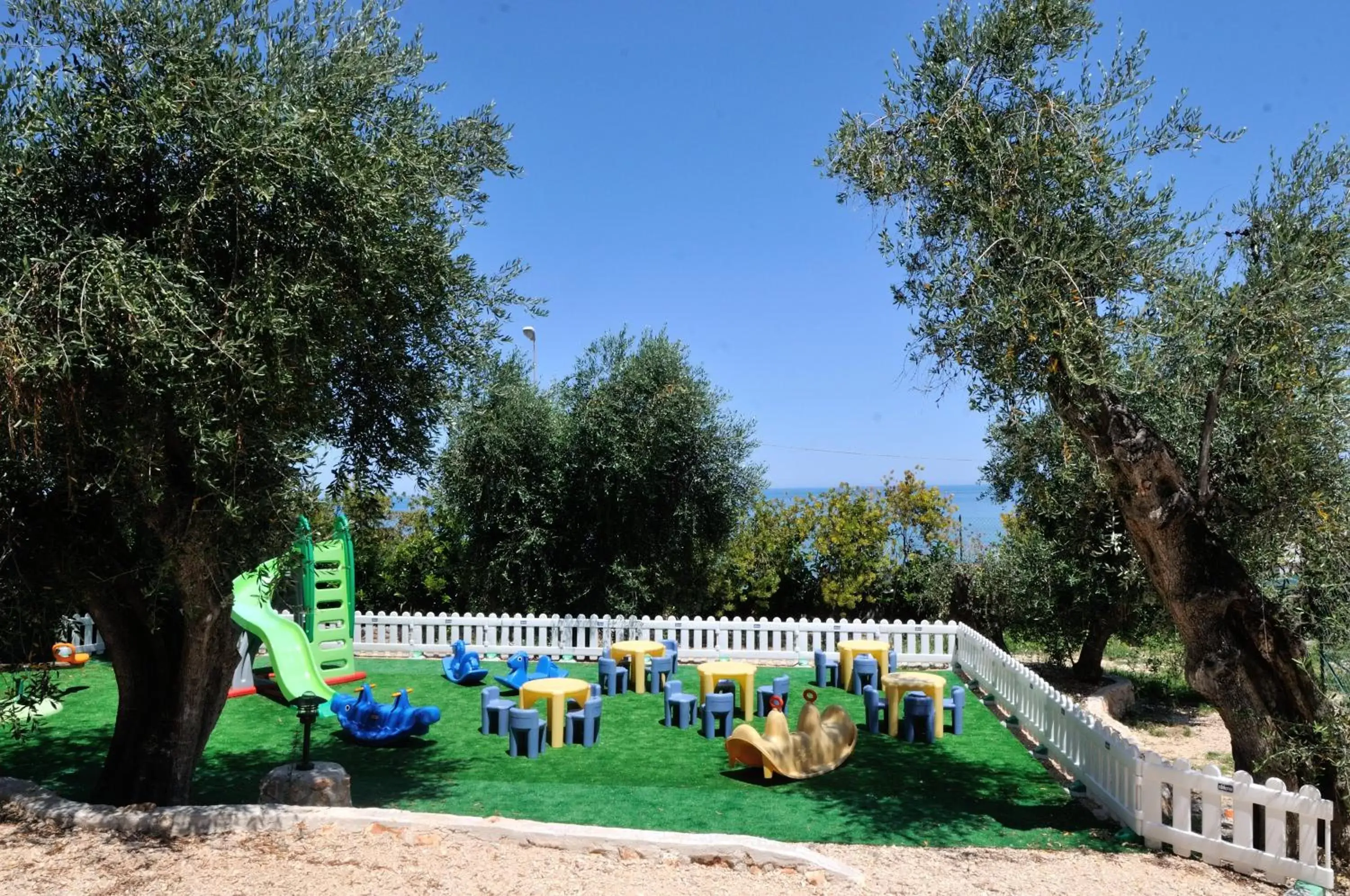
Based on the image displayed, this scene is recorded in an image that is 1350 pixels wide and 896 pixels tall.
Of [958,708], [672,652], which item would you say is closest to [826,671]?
[672,652]

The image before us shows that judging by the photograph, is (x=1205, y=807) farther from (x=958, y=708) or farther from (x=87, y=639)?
(x=87, y=639)

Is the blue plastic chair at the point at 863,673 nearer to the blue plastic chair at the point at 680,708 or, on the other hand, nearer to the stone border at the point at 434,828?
the blue plastic chair at the point at 680,708

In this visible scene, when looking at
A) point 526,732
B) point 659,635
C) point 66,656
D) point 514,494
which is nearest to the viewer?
point 526,732

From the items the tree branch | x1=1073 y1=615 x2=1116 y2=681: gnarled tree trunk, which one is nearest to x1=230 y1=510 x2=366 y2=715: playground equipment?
the tree branch

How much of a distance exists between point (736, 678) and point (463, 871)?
5827 millimetres

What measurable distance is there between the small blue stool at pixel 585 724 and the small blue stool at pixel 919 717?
337 cm

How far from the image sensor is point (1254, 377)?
675 cm

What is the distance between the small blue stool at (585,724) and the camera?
986 cm

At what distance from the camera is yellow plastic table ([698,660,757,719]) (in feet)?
36.6

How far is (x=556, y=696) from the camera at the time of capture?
384 inches

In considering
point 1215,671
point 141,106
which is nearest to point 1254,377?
point 1215,671

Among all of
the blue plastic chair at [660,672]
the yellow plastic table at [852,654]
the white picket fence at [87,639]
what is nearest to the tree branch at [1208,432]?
the yellow plastic table at [852,654]

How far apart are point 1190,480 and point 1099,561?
613cm

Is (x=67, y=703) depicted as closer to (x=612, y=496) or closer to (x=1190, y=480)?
(x=612, y=496)
